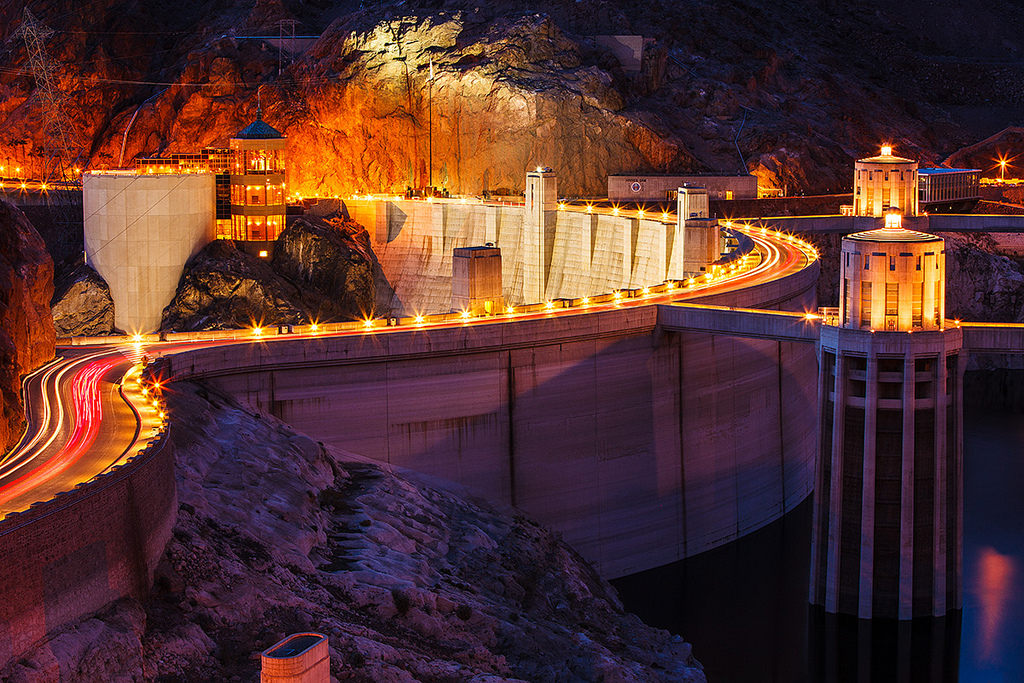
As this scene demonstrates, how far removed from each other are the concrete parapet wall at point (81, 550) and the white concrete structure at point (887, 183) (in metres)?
101

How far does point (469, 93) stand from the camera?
147 m

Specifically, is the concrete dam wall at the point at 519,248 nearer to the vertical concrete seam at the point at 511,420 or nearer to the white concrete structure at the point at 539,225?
the white concrete structure at the point at 539,225

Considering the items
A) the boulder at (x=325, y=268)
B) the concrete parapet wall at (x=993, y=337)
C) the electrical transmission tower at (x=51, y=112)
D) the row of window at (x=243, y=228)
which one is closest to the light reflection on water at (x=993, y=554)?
the concrete parapet wall at (x=993, y=337)

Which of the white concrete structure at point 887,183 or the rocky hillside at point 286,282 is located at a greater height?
the white concrete structure at point 887,183

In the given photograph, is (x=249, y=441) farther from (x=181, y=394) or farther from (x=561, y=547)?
(x=561, y=547)

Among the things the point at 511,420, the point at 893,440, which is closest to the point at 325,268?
the point at 511,420

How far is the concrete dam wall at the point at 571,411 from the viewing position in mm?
73438

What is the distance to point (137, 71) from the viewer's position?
17225cm

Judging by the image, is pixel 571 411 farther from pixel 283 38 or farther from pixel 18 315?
pixel 283 38

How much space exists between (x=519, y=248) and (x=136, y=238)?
30401mm

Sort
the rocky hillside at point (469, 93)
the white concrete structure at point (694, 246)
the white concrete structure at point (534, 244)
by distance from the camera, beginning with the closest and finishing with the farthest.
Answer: the white concrete structure at point (694, 246)
the white concrete structure at point (534, 244)
the rocky hillside at point (469, 93)

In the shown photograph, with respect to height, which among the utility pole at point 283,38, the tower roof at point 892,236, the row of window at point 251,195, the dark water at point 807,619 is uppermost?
the utility pole at point 283,38

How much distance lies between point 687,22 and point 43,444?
5103 inches

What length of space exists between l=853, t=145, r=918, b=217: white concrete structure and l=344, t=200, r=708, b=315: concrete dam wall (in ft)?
109
